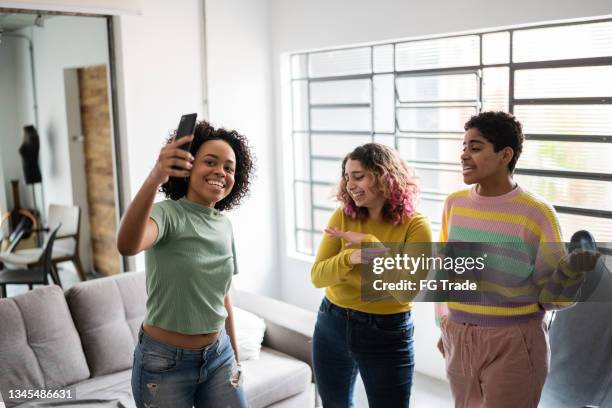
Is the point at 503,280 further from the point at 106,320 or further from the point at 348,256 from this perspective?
the point at 106,320

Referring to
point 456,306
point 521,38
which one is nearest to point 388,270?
point 456,306

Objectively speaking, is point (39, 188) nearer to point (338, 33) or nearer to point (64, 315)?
point (64, 315)

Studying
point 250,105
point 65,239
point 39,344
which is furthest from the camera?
point 250,105

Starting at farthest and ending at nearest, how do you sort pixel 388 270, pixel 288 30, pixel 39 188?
pixel 288 30 → pixel 39 188 → pixel 388 270

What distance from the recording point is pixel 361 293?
2.01 meters

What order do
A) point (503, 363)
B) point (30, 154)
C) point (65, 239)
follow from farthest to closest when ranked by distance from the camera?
point (65, 239) < point (30, 154) < point (503, 363)

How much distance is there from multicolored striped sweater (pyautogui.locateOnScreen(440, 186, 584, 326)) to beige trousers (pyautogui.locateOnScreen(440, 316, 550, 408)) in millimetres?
39

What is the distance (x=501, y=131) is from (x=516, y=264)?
1.43 feet

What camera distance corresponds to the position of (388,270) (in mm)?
1946

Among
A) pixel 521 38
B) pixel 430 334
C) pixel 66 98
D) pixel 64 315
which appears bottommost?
pixel 430 334

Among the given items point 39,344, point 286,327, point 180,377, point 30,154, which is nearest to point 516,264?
point 180,377

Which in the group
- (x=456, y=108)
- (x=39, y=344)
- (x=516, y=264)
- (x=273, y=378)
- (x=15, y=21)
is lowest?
(x=273, y=378)

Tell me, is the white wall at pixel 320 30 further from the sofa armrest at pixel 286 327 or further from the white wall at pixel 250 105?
the sofa armrest at pixel 286 327

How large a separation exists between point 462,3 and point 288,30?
4.74 feet
